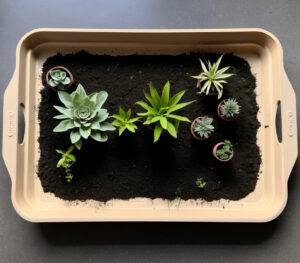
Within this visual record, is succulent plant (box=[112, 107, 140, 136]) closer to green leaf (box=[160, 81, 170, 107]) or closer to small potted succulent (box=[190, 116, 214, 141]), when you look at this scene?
green leaf (box=[160, 81, 170, 107])

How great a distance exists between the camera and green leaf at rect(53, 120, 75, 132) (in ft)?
5.16

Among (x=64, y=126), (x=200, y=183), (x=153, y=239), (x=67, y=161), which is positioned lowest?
(x=153, y=239)

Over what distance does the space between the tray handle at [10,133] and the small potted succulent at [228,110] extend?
1.24m

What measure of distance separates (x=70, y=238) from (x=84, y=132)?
2.37 feet

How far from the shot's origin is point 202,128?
1.61m

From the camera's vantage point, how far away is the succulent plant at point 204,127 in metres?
1.61

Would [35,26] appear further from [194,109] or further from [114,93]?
[194,109]

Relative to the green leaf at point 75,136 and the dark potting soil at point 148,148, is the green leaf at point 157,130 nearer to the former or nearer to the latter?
the dark potting soil at point 148,148

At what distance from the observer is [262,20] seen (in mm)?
1846

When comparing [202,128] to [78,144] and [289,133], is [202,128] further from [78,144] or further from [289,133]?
[78,144]

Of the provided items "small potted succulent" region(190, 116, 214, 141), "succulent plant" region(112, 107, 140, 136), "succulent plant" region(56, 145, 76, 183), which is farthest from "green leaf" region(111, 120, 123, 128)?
"small potted succulent" region(190, 116, 214, 141)

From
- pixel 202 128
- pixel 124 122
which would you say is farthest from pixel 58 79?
pixel 202 128

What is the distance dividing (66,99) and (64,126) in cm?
16

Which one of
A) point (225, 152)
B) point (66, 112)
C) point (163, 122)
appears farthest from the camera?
point (225, 152)
